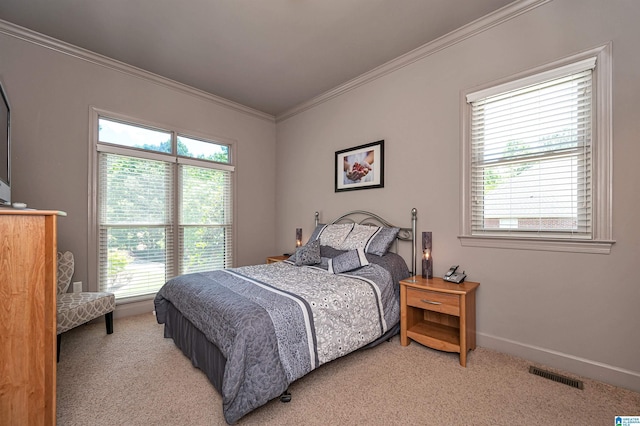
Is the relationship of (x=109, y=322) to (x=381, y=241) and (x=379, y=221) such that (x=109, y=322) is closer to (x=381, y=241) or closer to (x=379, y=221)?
(x=381, y=241)

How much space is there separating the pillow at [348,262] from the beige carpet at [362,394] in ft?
2.51

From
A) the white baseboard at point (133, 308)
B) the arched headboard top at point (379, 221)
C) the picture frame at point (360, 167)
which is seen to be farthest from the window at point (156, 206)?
the picture frame at point (360, 167)

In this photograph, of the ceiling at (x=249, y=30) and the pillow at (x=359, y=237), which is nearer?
the ceiling at (x=249, y=30)

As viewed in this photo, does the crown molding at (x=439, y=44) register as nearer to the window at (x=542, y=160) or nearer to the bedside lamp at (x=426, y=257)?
the window at (x=542, y=160)

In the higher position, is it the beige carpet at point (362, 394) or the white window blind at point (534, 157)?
the white window blind at point (534, 157)

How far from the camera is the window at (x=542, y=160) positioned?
2.04 metres

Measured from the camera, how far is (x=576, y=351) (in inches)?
83.0

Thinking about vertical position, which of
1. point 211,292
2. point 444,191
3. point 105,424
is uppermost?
point 444,191

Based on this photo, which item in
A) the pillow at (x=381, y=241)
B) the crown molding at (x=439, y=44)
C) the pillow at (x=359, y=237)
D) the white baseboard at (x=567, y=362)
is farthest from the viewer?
the pillow at (x=359, y=237)

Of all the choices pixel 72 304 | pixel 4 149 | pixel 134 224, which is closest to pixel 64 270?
pixel 72 304

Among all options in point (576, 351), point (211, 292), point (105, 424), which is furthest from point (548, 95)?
point (105, 424)

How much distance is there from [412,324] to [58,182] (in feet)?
13.1

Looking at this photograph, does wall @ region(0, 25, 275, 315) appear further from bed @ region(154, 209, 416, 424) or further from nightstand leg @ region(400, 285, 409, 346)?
nightstand leg @ region(400, 285, 409, 346)

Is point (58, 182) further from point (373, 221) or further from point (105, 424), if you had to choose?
point (373, 221)
